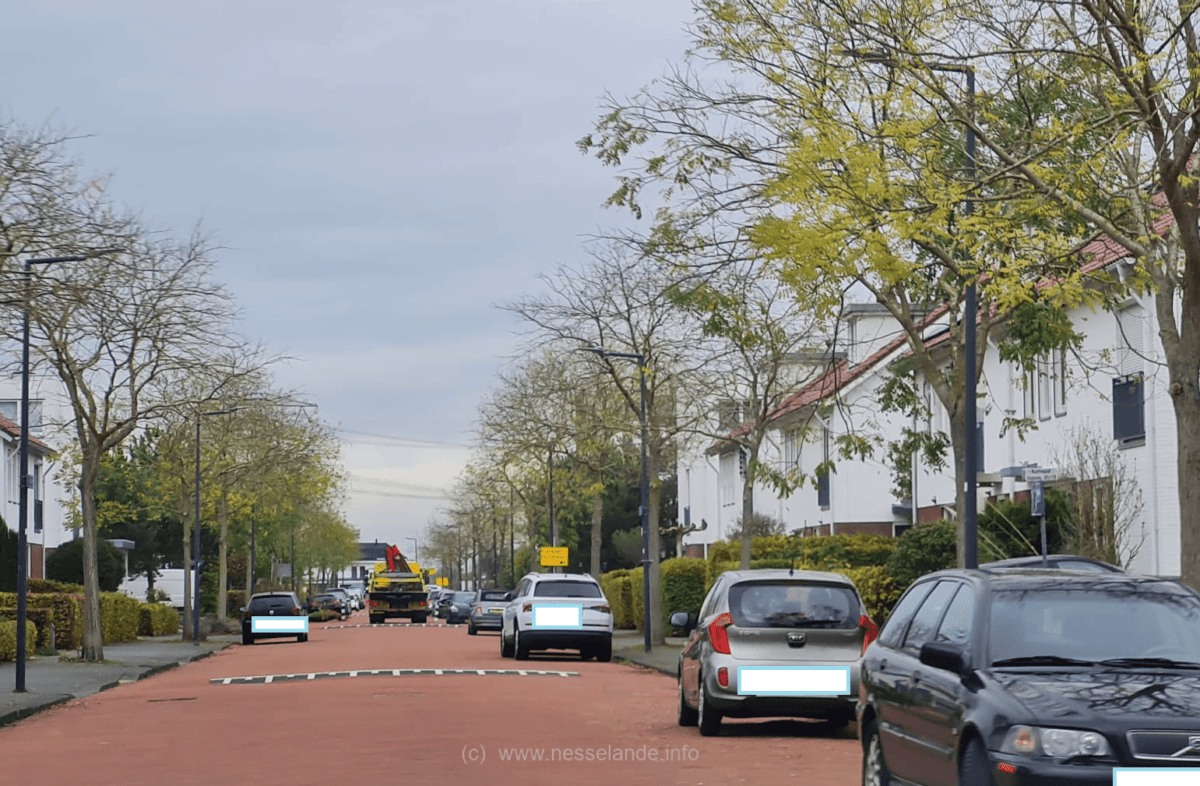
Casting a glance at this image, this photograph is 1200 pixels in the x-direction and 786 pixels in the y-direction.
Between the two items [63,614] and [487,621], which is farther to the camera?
[487,621]

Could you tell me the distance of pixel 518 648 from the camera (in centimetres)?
3123

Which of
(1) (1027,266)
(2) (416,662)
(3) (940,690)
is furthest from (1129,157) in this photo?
(2) (416,662)

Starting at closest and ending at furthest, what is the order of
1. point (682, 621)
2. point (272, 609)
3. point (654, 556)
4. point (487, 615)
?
point (682, 621), point (654, 556), point (272, 609), point (487, 615)

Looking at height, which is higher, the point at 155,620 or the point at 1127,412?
the point at 1127,412

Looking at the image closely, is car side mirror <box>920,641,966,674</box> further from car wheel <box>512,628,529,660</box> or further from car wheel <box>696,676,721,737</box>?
car wheel <box>512,628,529,660</box>

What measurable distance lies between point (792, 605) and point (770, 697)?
93 centimetres

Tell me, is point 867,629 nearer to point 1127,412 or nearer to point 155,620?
point 1127,412

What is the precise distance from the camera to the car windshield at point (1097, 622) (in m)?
8.29

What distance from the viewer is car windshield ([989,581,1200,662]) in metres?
8.29

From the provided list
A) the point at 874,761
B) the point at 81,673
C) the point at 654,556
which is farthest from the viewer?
the point at 654,556

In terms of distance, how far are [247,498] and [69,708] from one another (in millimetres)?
35569

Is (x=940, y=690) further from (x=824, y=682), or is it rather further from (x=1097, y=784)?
(x=824, y=682)

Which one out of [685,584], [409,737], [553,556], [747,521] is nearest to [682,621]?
[409,737]

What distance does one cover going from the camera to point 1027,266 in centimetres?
1540
